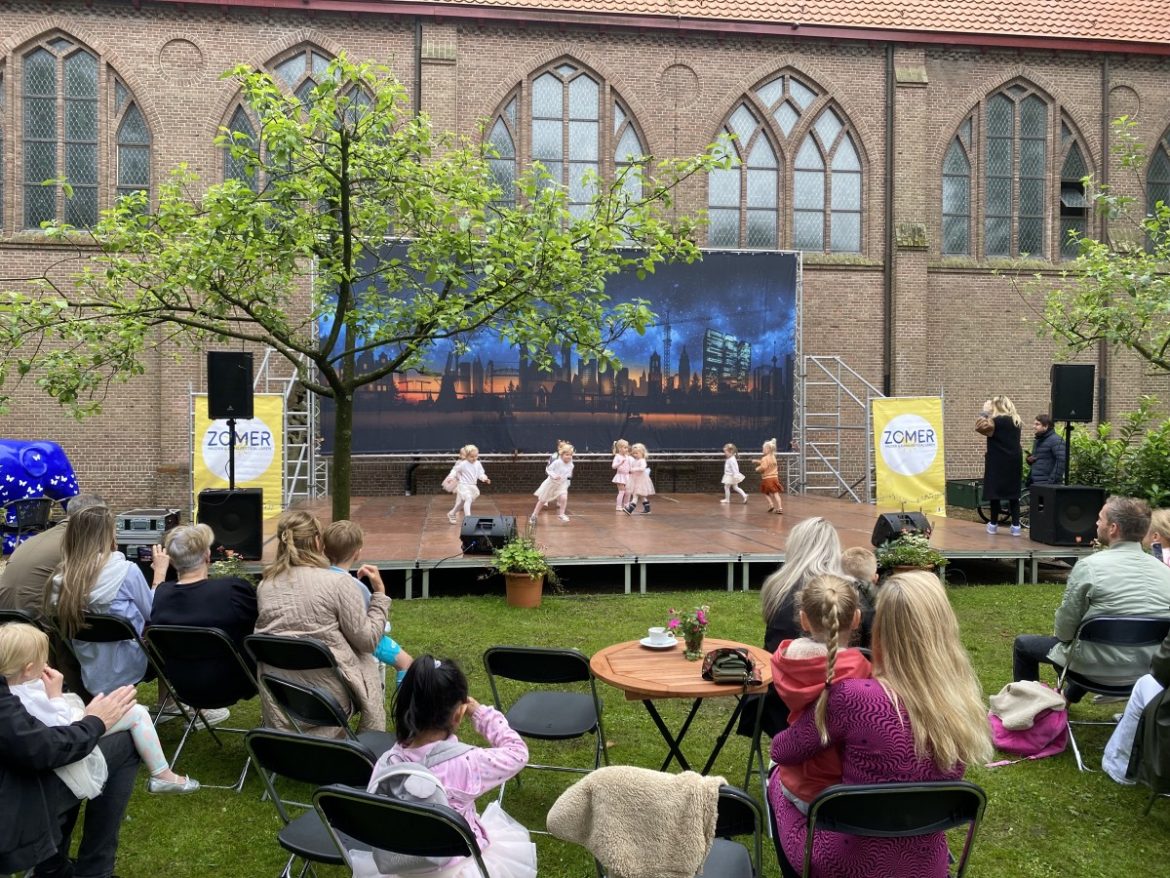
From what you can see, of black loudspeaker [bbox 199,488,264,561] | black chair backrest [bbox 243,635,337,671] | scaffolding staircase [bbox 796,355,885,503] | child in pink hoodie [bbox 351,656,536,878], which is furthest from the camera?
scaffolding staircase [bbox 796,355,885,503]

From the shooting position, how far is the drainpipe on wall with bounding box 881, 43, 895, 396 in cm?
1842

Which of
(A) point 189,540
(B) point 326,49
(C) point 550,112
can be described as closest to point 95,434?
(B) point 326,49

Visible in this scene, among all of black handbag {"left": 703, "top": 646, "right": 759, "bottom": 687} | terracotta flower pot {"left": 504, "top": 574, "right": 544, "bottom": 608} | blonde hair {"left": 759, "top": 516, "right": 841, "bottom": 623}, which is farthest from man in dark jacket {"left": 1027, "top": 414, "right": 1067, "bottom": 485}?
black handbag {"left": 703, "top": 646, "right": 759, "bottom": 687}

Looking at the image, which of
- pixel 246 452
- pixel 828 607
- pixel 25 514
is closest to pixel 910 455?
pixel 246 452

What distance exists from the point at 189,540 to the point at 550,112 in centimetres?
1516

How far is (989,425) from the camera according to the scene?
446 inches

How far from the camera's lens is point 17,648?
2.92m

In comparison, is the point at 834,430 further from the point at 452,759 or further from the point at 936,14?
the point at 452,759

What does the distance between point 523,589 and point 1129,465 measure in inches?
340

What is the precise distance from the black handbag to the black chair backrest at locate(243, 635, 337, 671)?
1.69 metres

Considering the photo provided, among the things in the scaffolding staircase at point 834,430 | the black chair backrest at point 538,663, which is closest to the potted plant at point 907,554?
the black chair backrest at point 538,663

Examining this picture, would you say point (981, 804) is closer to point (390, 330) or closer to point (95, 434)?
point (390, 330)

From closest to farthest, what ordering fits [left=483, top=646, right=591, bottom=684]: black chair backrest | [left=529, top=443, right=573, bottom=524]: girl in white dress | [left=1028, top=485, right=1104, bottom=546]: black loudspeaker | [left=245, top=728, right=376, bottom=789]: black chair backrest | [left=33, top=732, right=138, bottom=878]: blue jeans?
[left=245, top=728, right=376, bottom=789]: black chair backrest, [left=33, top=732, right=138, bottom=878]: blue jeans, [left=483, top=646, right=591, bottom=684]: black chair backrest, [left=1028, top=485, right=1104, bottom=546]: black loudspeaker, [left=529, top=443, right=573, bottom=524]: girl in white dress

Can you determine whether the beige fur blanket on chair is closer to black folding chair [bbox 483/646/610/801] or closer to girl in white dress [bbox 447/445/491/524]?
black folding chair [bbox 483/646/610/801]
